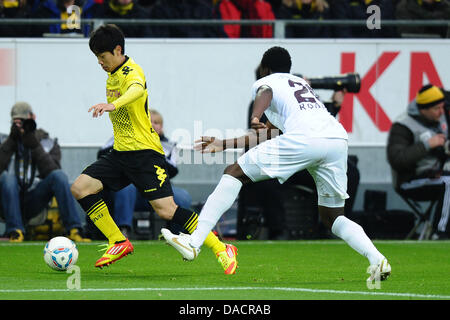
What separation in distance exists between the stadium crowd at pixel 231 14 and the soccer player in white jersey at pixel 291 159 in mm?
6440

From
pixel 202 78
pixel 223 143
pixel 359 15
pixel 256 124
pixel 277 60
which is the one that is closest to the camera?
pixel 256 124

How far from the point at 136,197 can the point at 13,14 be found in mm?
3283

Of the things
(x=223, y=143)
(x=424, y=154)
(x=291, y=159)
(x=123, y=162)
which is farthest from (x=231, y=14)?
(x=291, y=159)

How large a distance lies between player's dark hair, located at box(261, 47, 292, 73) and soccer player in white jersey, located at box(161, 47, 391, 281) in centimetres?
17

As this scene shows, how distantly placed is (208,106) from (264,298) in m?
7.63

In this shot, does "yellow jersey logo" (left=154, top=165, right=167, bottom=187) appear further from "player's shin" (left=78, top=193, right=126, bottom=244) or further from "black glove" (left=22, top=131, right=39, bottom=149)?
"black glove" (left=22, top=131, right=39, bottom=149)

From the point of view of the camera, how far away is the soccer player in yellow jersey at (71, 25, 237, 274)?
29.1 ft

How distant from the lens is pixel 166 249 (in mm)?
11766

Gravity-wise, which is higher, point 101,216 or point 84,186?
point 84,186

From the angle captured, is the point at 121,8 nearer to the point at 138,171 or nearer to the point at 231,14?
the point at 231,14

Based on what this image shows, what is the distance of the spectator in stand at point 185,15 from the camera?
1434 cm

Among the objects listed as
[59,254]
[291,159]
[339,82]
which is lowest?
[59,254]

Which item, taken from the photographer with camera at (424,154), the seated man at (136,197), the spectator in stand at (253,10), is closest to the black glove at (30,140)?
the seated man at (136,197)

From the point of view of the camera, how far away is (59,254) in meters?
8.70
